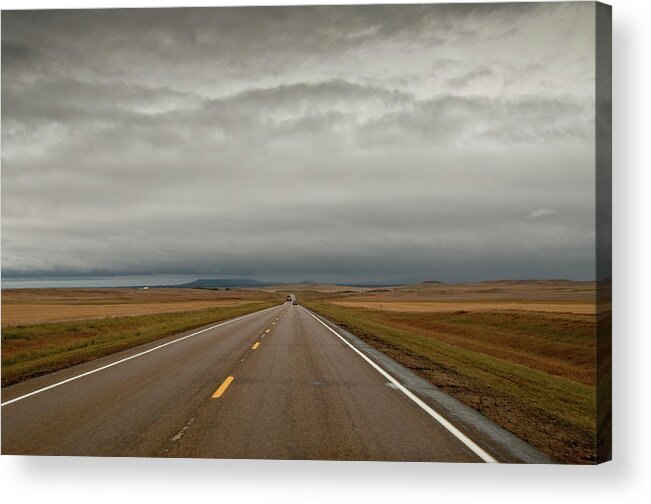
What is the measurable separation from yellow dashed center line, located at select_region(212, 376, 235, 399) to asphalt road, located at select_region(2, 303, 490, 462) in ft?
0.06

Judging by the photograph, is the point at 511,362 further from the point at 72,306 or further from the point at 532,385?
the point at 72,306

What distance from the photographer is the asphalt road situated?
20.4 ft

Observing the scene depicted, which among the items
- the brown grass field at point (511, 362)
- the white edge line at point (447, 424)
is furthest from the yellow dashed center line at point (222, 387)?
the brown grass field at point (511, 362)

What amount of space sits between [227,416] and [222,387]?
2.13m

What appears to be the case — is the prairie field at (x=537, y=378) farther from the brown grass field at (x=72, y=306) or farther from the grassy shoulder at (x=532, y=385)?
the brown grass field at (x=72, y=306)

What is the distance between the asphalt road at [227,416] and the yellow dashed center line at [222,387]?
20 millimetres

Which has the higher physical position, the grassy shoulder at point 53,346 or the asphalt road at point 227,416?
the asphalt road at point 227,416

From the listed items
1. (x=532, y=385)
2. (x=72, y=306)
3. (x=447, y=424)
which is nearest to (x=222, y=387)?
(x=447, y=424)

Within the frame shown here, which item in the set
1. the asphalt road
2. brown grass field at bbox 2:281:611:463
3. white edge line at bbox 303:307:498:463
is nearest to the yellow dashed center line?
the asphalt road

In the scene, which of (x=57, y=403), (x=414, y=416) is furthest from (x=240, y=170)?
(x=414, y=416)

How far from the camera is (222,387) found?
9.29m

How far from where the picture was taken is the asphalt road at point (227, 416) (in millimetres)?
6207

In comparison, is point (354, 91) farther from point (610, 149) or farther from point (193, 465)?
point (193, 465)

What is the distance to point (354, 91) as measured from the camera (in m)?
9.59
